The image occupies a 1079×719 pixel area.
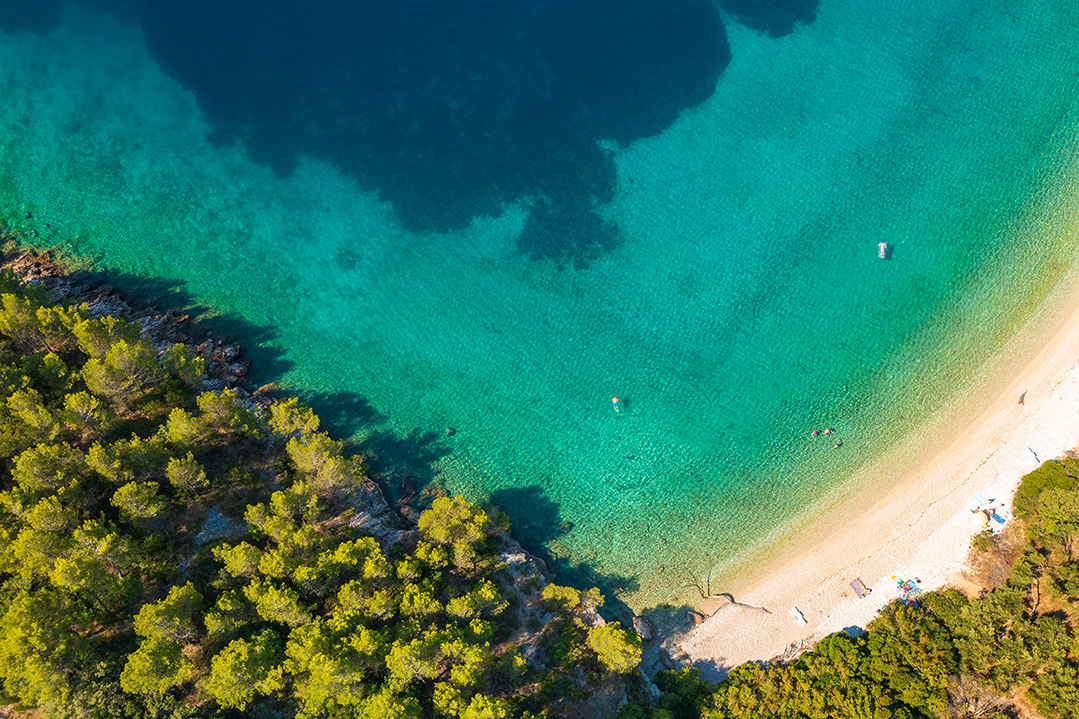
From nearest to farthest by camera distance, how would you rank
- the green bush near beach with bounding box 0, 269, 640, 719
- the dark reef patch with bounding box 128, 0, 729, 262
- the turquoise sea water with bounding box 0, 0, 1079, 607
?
1. the green bush near beach with bounding box 0, 269, 640, 719
2. the turquoise sea water with bounding box 0, 0, 1079, 607
3. the dark reef patch with bounding box 128, 0, 729, 262

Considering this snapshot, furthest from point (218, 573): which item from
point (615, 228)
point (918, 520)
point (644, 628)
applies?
point (918, 520)

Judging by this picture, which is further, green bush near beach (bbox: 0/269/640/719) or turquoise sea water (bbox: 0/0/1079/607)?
turquoise sea water (bbox: 0/0/1079/607)

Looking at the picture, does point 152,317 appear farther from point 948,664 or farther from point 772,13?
point 948,664

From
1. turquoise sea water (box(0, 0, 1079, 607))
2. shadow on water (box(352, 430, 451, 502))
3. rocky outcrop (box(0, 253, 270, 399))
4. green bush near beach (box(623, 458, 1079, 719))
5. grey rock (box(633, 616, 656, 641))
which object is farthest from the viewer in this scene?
rocky outcrop (box(0, 253, 270, 399))

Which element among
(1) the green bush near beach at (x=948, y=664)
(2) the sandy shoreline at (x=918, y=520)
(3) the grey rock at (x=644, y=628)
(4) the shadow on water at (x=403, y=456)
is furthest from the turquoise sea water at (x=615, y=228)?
(1) the green bush near beach at (x=948, y=664)

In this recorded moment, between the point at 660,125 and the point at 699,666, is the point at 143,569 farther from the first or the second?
the point at 660,125

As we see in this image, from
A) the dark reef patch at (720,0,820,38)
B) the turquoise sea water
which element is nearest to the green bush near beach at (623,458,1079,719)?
the turquoise sea water

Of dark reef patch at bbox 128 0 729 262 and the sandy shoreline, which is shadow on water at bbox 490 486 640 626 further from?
dark reef patch at bbox 128 0 729 262
